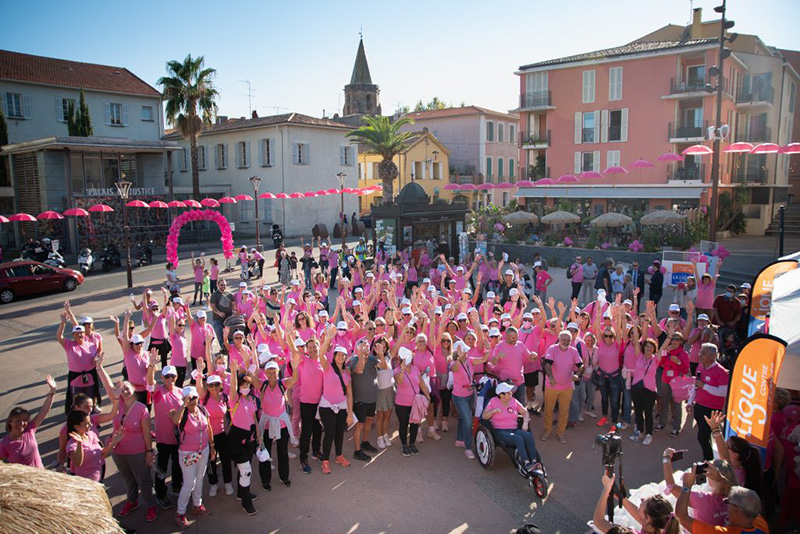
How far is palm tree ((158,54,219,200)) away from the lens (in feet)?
111

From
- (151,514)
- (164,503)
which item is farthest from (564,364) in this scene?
(151,514)

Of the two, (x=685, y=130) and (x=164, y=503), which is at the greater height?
(x=685, y=130)

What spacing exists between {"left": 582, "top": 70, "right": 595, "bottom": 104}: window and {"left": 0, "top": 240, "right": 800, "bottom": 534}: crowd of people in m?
29.2

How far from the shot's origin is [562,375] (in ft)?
26.5

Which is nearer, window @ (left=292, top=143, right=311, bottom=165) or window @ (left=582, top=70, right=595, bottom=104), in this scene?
window @ (left=582, top=70, right=595, bottom=104)

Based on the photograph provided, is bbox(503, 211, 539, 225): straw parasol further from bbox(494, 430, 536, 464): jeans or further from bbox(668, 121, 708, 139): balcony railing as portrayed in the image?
bbox(494, 430, 536, 464): jeans

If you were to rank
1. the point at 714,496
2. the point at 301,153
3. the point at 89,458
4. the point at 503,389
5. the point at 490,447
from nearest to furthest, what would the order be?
the point at 714,496, the point at 89,458, the point at 503,389, the point at 490,447, the point at 301,153

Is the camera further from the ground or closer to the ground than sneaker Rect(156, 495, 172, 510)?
further from the ground

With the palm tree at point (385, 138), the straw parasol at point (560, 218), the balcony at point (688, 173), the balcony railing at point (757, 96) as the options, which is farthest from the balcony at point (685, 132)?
the palm tree at point (385, 138)

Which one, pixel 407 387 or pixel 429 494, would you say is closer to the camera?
pixel 429 494

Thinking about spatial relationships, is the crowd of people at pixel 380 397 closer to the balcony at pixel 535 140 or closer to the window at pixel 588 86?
the window at pixel 588 86

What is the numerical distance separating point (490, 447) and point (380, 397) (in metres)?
1.60

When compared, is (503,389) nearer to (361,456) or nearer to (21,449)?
(361,456)

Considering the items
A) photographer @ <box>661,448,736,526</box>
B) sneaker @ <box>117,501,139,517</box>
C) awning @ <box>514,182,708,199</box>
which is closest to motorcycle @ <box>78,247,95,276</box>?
sneaker @ <box>117,501,139,517</box>
